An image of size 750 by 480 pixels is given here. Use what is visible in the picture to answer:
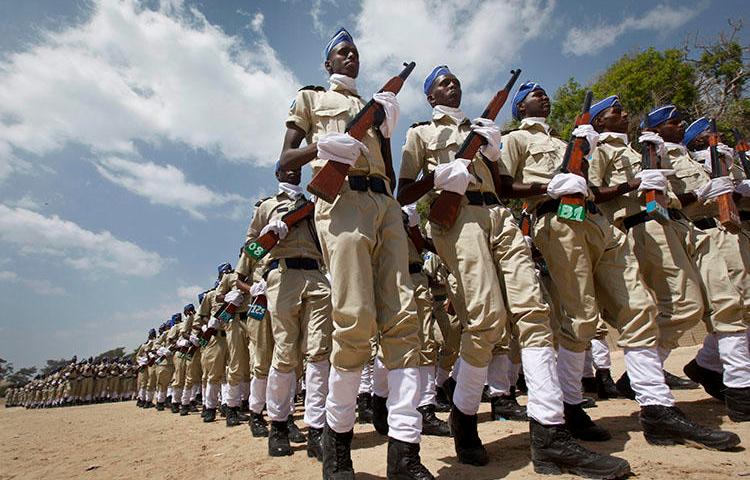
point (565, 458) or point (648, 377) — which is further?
point (648, 377)

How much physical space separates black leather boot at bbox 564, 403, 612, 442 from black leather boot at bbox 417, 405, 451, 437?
4.42 feet

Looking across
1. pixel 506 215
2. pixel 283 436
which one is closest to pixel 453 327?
pixel 283 436

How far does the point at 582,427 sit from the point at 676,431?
2.10ft

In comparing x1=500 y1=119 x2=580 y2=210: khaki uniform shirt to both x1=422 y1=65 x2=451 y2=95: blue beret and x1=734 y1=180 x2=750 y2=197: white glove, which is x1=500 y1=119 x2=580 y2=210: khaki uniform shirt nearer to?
x1=422 y1=65 x2=451 y2=95: blue beret

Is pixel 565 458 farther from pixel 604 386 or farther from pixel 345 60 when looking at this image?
pixel 604 386

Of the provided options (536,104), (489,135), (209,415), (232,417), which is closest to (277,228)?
(489,135)

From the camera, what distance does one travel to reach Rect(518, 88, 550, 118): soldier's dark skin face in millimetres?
4316

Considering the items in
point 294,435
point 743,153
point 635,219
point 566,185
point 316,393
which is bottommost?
point 294,435

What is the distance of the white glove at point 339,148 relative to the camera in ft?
9.75

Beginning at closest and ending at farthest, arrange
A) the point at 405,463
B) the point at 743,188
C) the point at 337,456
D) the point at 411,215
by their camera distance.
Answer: the point at 405,463, the point at 337,456, the point at 743,188, the point at 411,215

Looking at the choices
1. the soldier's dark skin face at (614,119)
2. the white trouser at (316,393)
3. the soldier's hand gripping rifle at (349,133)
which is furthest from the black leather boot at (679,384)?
the soldier's hand gripping rifle at (349,133)

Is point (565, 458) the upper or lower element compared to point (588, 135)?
lower

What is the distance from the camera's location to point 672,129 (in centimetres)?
499

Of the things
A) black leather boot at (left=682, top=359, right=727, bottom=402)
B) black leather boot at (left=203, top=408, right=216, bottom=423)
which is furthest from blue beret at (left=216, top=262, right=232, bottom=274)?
black leather boot at (left=682, top=359, right=727, bottom=402)
